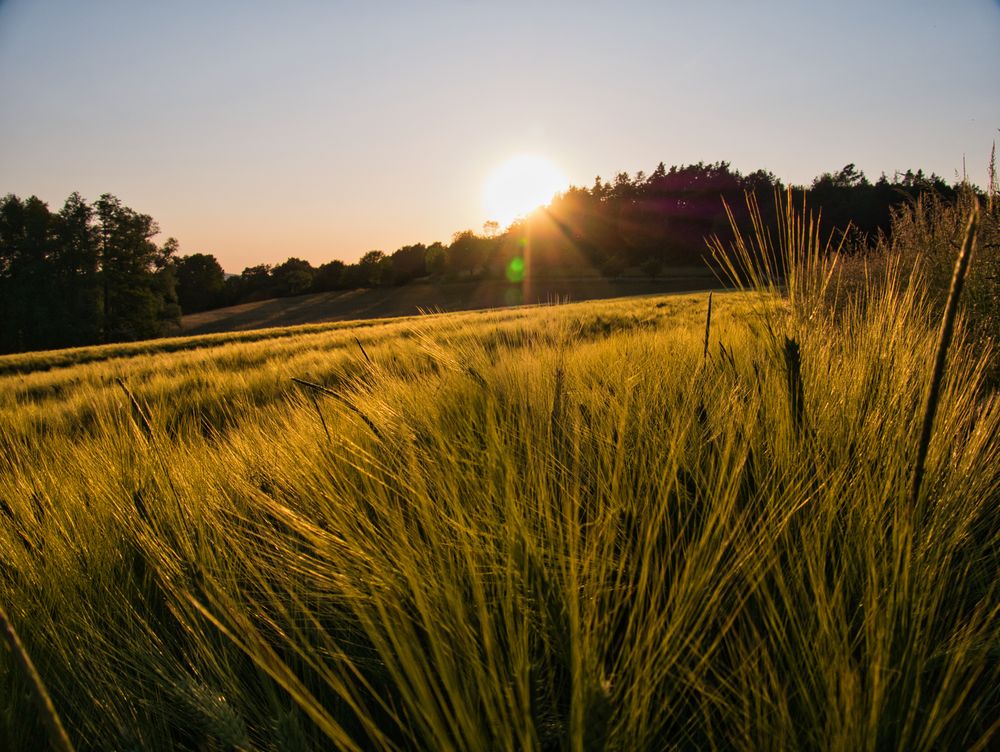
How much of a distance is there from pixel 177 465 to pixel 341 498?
0.57 m

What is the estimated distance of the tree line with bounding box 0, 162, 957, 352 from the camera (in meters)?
32.8

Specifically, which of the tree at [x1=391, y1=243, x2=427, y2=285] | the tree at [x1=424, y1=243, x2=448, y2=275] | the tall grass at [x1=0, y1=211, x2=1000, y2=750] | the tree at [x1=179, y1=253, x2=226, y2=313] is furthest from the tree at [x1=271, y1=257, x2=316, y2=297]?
the tall grass at [x1=0, y1=211, x2=1000, y2=750]

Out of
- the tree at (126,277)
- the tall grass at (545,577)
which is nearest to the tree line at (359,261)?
the tree at (126,277)

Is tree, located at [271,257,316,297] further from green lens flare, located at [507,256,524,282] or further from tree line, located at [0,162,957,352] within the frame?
green lens flare, located at [507,256,524,282]

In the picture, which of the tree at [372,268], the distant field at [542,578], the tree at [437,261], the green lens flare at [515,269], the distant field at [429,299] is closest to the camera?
the distant field at [542,578]

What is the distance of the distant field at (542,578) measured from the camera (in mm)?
509

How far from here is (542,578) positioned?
2.20 ft

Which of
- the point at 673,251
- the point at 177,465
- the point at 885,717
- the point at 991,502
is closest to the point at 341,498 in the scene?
the point at 177,465

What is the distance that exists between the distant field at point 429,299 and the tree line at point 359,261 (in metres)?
2.44

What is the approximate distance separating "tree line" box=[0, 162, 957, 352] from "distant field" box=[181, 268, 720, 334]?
2.44 metres

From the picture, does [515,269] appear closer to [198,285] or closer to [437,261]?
[437,261]

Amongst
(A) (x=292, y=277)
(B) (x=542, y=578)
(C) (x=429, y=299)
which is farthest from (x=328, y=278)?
(B) (x=542, y=578)

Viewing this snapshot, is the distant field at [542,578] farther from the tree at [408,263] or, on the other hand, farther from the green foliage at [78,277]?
the tree at [408,263]

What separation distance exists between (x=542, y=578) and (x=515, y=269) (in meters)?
49.7
